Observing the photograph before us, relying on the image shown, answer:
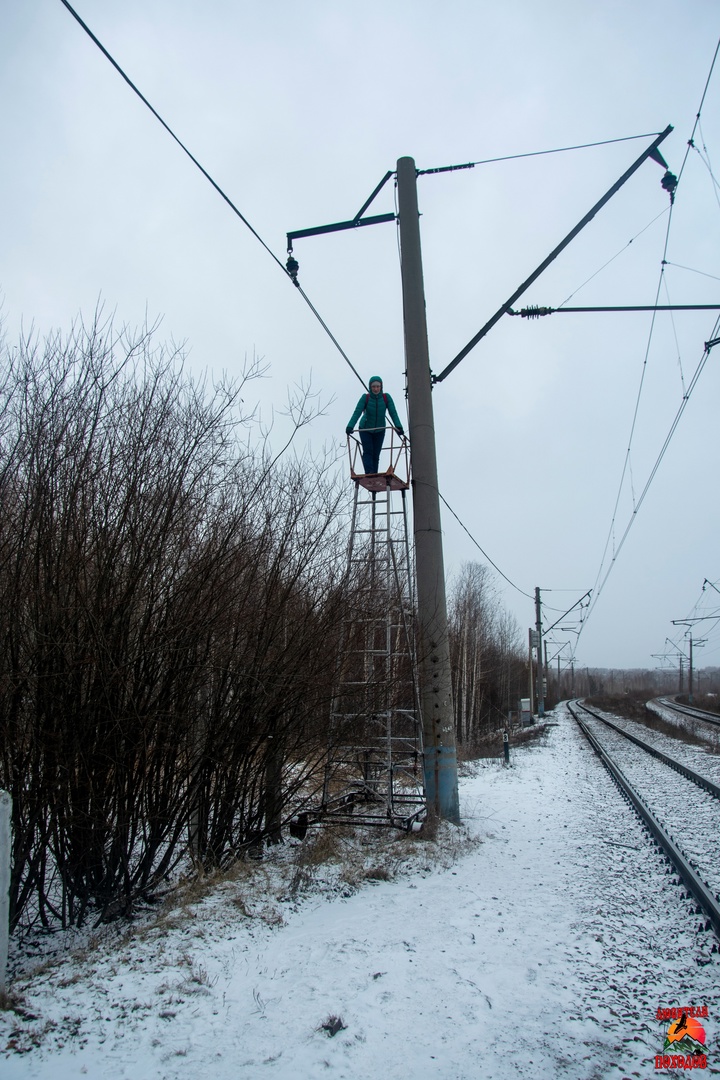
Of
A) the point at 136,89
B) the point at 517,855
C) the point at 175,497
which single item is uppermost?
the point at 136,89

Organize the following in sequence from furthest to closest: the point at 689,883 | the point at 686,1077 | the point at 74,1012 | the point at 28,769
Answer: the point at 689,883 < the point at 28,769 < the point at 74,1012 < the point at 686,1077

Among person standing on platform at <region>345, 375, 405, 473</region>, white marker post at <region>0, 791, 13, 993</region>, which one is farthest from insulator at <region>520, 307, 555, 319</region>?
white marker post at <region>0, 791, 13, 993</region>

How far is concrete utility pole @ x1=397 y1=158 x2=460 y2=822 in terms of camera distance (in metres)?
8.27

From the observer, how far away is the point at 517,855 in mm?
7422

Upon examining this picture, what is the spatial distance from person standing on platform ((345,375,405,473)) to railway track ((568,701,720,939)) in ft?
18.7

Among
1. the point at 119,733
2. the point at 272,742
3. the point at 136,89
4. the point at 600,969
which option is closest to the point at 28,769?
the point at 119,733

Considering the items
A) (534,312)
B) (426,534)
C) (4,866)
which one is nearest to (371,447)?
(426,534)

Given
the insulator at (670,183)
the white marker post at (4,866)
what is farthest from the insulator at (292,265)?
the white marker post at (4,866)

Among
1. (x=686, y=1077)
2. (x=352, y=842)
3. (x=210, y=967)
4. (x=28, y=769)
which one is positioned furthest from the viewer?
(x=352, y=842)

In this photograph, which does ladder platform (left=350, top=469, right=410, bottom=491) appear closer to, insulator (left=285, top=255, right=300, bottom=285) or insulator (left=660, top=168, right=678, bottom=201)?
insulator (left=285, top=255, right=300, bottom=285)

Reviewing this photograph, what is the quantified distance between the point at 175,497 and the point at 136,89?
285 cm

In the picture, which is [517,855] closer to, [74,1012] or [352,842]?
[352,842]

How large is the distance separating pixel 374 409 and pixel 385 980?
6591 mm

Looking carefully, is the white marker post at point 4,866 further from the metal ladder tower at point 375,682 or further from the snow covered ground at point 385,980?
the metal ladder tower at point 375,682
